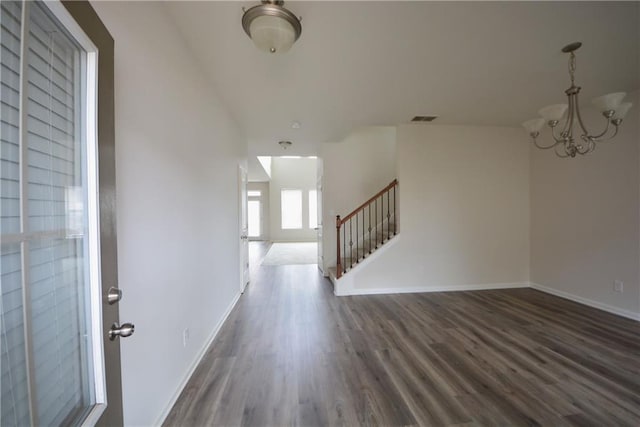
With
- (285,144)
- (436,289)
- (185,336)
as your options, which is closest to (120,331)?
(185,336)

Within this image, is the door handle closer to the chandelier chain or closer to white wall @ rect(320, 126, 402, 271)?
the chandelier chain

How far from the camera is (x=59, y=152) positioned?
0.73 metres

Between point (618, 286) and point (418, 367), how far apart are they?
10.2 ft

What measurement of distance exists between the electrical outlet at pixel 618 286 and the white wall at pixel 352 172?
11.7 feet

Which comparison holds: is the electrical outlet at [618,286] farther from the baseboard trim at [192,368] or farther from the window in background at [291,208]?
the window in background at [291,208]

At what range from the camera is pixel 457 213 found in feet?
13.4

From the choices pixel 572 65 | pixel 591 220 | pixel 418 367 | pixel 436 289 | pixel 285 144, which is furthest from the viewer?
pixel 285 144

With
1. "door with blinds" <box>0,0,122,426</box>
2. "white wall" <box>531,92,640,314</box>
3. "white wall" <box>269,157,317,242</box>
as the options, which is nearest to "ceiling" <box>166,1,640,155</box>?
"white wall" <box>531,92,640,314</box>

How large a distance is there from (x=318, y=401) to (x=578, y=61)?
3.76 meters

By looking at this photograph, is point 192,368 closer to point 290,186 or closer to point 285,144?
point 285,144

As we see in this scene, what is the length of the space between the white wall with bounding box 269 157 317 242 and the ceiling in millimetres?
7350

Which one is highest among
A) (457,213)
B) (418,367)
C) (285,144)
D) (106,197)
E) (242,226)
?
(285,144)

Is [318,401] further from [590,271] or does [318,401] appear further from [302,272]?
[590,271]

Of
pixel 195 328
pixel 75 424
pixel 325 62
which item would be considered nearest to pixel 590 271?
pixel 325 62
